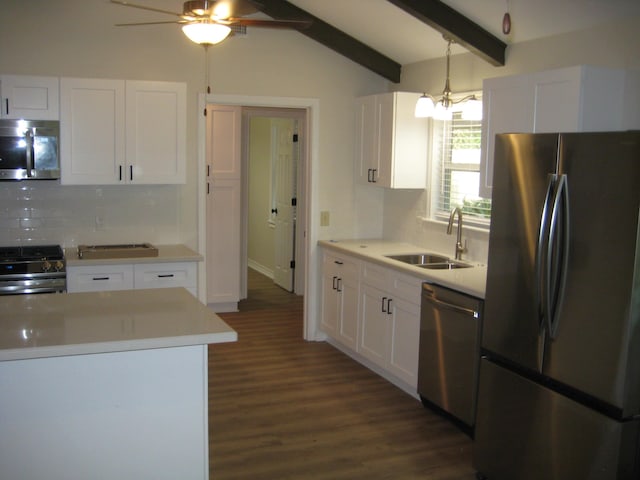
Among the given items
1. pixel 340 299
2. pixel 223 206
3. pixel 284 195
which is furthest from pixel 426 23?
pixel 284 195

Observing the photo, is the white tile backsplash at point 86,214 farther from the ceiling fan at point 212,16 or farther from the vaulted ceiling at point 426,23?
the ceiling fan at point 212,16

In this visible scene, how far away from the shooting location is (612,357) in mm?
2770

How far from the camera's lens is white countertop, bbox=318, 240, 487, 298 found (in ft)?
13.1

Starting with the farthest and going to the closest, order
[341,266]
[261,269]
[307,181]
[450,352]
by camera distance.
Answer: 1. [261,269]
2. [307,181]
3. [341,266]
4. [450,352]

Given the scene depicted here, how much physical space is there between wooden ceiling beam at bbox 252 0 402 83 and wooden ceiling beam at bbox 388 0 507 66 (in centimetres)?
133

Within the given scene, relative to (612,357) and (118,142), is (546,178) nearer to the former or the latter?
(612,357)

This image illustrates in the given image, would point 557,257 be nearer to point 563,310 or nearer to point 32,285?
point 563,310

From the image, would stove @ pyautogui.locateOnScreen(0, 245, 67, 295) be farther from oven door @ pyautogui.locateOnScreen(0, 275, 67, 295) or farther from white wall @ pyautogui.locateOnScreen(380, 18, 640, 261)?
white wall @ pyautogui.locateOnScreen(380, 18, 640, 261)

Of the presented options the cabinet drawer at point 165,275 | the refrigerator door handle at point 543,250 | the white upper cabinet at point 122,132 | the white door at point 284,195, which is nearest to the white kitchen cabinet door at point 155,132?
the white upper cabinet at point 122,132

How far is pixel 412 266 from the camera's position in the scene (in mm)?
4609

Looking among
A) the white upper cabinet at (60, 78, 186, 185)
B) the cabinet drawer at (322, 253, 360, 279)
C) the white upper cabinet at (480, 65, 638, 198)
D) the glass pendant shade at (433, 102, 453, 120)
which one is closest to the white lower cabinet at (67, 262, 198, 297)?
the white upper cabinet at (60, 78, 186, 185)

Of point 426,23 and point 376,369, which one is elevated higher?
point 426,23

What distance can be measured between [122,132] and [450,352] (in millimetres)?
2785

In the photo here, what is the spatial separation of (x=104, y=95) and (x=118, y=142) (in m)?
0.34
